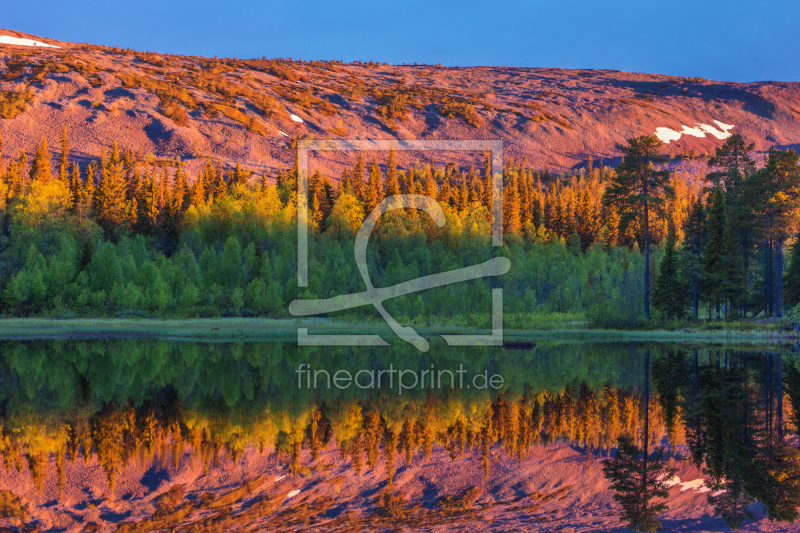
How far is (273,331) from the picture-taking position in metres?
52.2

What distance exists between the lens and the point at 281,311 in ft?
200

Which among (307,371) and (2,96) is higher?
(2,96)

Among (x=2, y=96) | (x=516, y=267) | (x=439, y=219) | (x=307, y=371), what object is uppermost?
(x=2, y=96)

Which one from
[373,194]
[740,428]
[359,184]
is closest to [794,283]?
[740,428]

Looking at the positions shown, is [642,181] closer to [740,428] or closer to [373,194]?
[740,428]

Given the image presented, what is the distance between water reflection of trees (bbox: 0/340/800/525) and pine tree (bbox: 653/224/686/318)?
19486mm

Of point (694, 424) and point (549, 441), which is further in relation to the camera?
point (694, 424)

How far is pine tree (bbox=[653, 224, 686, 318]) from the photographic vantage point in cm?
5038

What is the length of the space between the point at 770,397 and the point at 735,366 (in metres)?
9.03

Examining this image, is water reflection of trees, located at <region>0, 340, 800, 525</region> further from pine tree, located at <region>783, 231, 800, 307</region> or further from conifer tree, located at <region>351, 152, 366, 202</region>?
conifer tree, located at <region>351, 152, 366, 202</region>

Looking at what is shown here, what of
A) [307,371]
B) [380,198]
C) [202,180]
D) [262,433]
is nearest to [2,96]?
[202,180]

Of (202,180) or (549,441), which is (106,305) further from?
(549,441)

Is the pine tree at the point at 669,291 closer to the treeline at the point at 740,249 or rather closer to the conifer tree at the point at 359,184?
the treeline at the point at 740,249

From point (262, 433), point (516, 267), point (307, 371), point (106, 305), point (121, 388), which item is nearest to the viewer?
point (262, 433)
